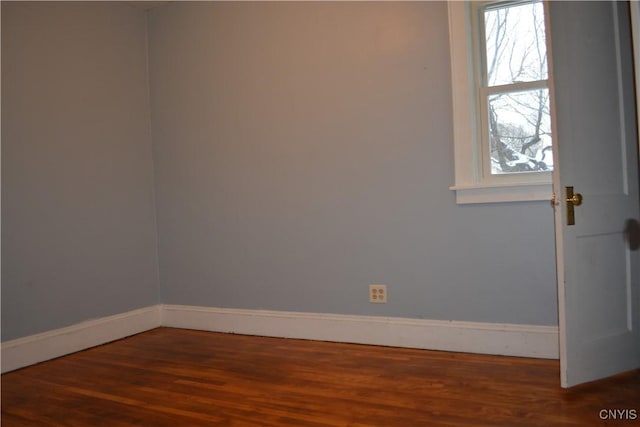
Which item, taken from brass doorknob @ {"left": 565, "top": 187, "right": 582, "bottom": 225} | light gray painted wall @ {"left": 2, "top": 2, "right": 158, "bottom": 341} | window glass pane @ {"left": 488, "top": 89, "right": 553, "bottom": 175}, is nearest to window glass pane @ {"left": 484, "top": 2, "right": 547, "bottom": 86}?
window glass pane @ {"left": 488, "top": 89, "right": 553, "bottom": 175}

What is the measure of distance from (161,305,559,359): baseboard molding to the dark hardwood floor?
0.08 meters

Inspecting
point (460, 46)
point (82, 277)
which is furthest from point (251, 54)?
point (82, 277)

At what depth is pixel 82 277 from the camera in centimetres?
369

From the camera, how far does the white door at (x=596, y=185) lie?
244 cm

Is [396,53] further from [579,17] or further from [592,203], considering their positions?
[592,203]

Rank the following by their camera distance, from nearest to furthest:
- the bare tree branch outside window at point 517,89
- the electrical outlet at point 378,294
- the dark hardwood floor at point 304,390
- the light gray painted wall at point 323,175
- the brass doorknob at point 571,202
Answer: the dark hardwood floor at point 304,390 < the brass doorknob at point 571,202 < the bare tree branch outside window at point 517,89 < the light gray painted wall at point 323,175 < the electrical outlet at point 378,294

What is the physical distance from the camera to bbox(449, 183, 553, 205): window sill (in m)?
2.95

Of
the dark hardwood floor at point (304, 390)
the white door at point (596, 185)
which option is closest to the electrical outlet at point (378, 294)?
the dark hardwood floor at point (304, 390)

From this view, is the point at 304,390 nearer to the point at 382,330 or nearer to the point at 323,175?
the point at 382,330

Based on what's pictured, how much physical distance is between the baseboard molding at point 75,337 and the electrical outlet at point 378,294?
1810mm

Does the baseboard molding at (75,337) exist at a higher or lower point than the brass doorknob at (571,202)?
lower

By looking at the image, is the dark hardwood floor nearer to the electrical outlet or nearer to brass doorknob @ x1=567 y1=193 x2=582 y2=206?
the electrical outlet

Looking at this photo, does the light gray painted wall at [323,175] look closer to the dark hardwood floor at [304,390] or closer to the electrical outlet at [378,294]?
the electrical outlet at [378,294]

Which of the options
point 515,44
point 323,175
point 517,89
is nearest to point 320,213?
point 323,175
